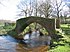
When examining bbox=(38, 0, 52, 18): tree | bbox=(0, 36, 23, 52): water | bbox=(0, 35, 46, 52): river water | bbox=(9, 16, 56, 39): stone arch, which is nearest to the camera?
bbox=(0, 36, 23, 52): water

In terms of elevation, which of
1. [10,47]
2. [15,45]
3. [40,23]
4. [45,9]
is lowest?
[15,45]

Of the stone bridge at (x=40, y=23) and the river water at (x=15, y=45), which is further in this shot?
the stone bridge at (x=40, y=23)

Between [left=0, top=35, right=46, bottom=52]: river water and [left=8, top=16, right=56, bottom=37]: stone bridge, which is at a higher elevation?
[left=8, top=16, right=56, bottom=37]: stone bridge

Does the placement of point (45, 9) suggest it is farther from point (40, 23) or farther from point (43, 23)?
point (43, 23)

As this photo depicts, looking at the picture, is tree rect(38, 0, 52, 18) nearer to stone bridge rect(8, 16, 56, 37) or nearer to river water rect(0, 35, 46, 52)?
stone bridge rect(8, 16, 56, 37)

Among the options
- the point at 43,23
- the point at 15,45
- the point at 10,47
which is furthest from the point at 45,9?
the point at 10,47

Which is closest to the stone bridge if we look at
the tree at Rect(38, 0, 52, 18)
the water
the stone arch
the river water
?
the stone arch

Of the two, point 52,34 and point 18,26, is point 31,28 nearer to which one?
point 18,26

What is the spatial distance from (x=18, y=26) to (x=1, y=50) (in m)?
16.7

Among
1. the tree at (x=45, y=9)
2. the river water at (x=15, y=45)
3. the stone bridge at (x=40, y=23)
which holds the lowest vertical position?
the river water at (x=15, y=45)

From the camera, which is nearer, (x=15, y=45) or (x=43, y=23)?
(x=15, y=45)

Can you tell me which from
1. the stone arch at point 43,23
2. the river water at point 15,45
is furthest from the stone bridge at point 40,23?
the river water at point 15,45

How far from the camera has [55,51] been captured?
1820 centimetres

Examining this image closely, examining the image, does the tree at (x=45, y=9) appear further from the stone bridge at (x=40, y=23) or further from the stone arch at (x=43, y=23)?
the stone arch at (x=43, y=23)
